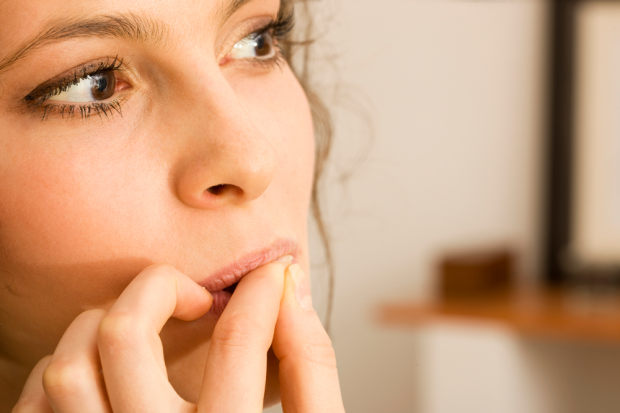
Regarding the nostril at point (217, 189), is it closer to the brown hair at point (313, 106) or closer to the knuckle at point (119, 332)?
the knuckle at point (119, 332)

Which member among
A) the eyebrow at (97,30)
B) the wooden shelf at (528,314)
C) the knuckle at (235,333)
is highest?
the eyebrow at (97,30)

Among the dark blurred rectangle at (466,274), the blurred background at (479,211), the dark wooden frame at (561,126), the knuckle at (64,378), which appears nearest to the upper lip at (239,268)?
→ the knuckle at (64,378)

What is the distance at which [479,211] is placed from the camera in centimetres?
204

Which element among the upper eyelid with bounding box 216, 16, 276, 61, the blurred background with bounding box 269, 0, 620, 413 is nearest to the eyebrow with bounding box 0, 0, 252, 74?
the upper eyelid with bounding box 216, 16, 276, 61

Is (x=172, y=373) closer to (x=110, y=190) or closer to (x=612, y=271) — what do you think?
(x=110, y=190)

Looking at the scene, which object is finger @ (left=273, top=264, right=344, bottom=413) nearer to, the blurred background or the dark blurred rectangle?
the blurred background

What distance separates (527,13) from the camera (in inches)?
81.6

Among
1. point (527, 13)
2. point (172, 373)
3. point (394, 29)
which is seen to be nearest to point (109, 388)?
point (172, 373)

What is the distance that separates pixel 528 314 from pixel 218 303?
141cm

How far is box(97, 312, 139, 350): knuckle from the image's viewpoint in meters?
0.42

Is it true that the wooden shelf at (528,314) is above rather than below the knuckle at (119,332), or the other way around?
below

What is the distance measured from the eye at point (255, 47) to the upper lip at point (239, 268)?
20 centimetres

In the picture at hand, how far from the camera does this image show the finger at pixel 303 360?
484mm

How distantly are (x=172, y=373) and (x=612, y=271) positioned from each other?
1945 millimetres
